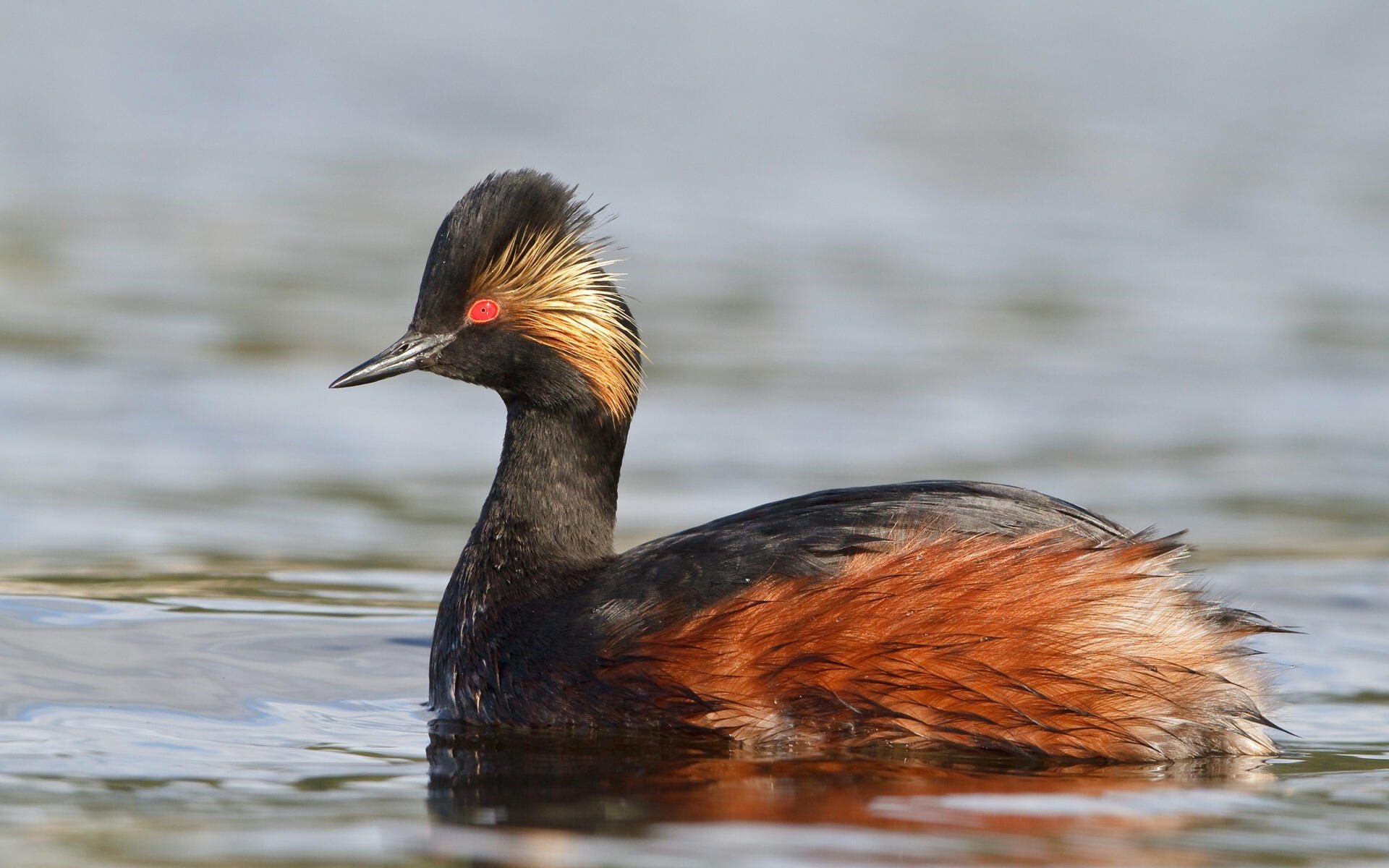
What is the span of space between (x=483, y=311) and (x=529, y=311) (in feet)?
0.57

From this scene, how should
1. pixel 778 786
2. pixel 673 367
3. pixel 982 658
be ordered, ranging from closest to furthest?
pixel 778 786, pixel 982 658, pixel 673 367

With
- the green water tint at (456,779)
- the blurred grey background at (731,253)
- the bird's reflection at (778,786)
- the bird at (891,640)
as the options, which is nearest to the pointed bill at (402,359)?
the bird at (891,640)

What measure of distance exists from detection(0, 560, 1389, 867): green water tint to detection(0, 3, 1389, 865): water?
26 mm

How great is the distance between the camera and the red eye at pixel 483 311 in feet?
25.5

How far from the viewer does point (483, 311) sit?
25.5ft

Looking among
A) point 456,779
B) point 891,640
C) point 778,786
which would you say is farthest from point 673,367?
point 778,786

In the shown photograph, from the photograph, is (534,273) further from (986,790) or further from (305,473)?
(305,473)

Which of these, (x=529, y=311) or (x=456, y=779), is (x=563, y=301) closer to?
(x=529, y=311)

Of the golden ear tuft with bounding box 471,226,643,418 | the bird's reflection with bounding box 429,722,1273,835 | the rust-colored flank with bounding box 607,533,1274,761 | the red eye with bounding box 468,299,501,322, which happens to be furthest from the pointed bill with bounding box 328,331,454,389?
the rust-colored flank with bounding box 607,533,1274,761

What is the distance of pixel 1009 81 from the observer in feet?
92.2

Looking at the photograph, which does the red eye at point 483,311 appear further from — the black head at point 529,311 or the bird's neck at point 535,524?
the bird's neck at point 535,524

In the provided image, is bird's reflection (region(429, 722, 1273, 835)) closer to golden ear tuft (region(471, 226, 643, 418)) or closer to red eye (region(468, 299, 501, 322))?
golden ear tuft (region(471, 226, 643, 418))

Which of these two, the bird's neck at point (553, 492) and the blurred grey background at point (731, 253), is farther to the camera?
the blurred grey background at point (731, 253)

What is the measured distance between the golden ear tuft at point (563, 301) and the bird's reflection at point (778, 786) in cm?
150
